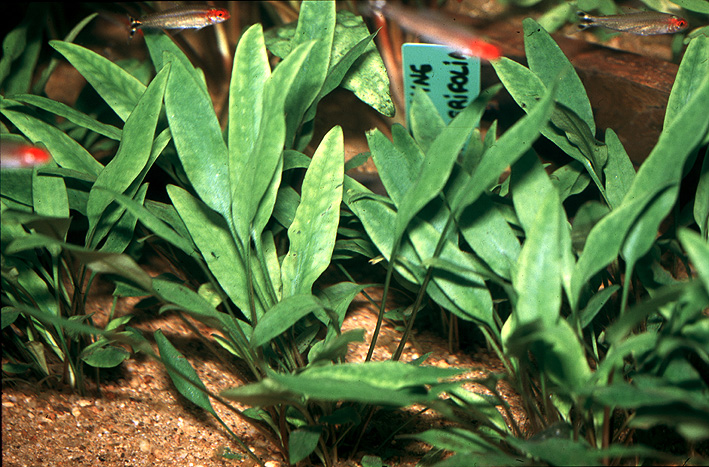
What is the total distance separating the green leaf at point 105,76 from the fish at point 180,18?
0.68ft

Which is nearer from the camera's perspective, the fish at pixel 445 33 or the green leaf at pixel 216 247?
the green leaf at pixel 216 247

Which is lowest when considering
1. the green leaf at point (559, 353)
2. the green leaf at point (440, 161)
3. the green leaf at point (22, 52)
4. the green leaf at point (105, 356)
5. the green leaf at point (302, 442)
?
the green leaf at point (302, 442)

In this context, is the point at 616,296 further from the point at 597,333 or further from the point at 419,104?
the point at 419,104

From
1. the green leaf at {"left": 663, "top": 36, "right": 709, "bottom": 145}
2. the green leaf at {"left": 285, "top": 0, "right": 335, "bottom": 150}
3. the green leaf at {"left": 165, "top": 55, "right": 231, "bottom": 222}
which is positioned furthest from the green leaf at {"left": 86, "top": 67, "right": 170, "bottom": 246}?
the green leaf at {"left": 663, "top": 36, "right": 709, "bottom": 145}

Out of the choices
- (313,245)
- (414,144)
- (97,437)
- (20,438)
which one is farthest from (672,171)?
(20,438)

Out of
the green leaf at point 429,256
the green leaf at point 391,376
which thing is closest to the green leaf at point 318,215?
the green leaf at point 429,256

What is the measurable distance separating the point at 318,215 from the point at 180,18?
0.78 meters

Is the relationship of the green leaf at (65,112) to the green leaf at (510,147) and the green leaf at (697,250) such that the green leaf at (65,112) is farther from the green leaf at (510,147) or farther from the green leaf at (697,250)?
the green leaf at (697,250)

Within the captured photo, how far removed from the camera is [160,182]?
1.65m

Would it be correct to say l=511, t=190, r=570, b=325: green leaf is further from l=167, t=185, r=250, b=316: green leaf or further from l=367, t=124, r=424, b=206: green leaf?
l=167, t=185, r=250, b=316: green leaf

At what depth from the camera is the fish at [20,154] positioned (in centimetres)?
108

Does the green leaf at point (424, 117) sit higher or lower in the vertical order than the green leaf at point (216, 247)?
higher

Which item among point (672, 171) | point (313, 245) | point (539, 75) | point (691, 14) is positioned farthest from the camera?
point (691, 14)

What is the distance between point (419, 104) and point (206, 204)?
45cm
